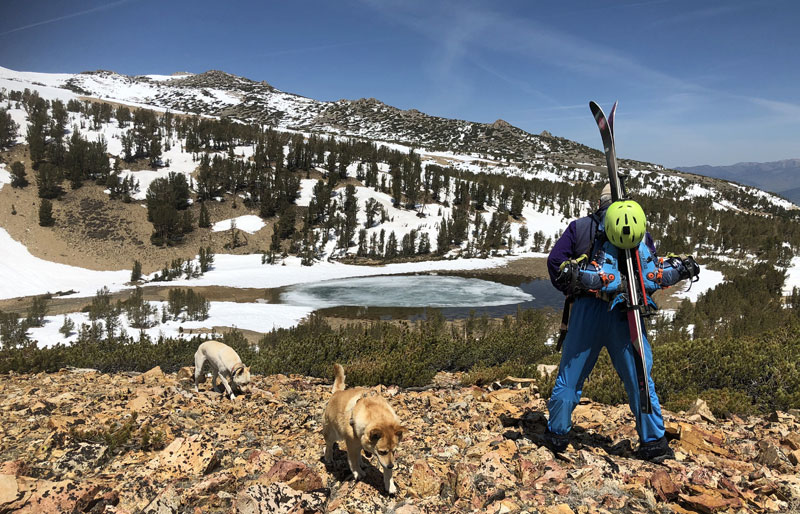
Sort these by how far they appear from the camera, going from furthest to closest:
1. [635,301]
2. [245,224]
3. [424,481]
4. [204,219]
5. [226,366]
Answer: [245,224]
[204,219]
[226,366]
[635,301]
[424,481]

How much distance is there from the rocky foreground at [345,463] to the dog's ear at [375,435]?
0.49 metres

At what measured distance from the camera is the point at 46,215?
23594mm

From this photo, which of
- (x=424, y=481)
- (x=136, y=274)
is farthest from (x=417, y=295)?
(x=424, y=481)

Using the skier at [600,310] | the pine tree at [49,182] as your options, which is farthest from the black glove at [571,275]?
the pine tree at [49,182]

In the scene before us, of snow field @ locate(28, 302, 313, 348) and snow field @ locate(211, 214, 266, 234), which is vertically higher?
snow field @ locate(211, 214, 266, 234)

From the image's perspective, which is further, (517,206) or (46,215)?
(517,206)

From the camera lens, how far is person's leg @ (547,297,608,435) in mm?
3260

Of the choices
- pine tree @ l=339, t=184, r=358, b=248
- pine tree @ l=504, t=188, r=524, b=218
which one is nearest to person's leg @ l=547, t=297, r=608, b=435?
pine tree @ l=339, t=184, r=358, b=248

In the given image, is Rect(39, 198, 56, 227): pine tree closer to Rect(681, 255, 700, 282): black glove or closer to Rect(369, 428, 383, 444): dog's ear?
Rect(369, 428, 383, 444): dog's ear

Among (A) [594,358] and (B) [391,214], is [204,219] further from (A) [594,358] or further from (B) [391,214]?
(A) [594,358]

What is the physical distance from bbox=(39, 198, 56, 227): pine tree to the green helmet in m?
30.2

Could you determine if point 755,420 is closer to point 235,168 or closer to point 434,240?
point 434,240

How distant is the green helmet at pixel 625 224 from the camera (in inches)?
118

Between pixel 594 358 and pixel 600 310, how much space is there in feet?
1.38
